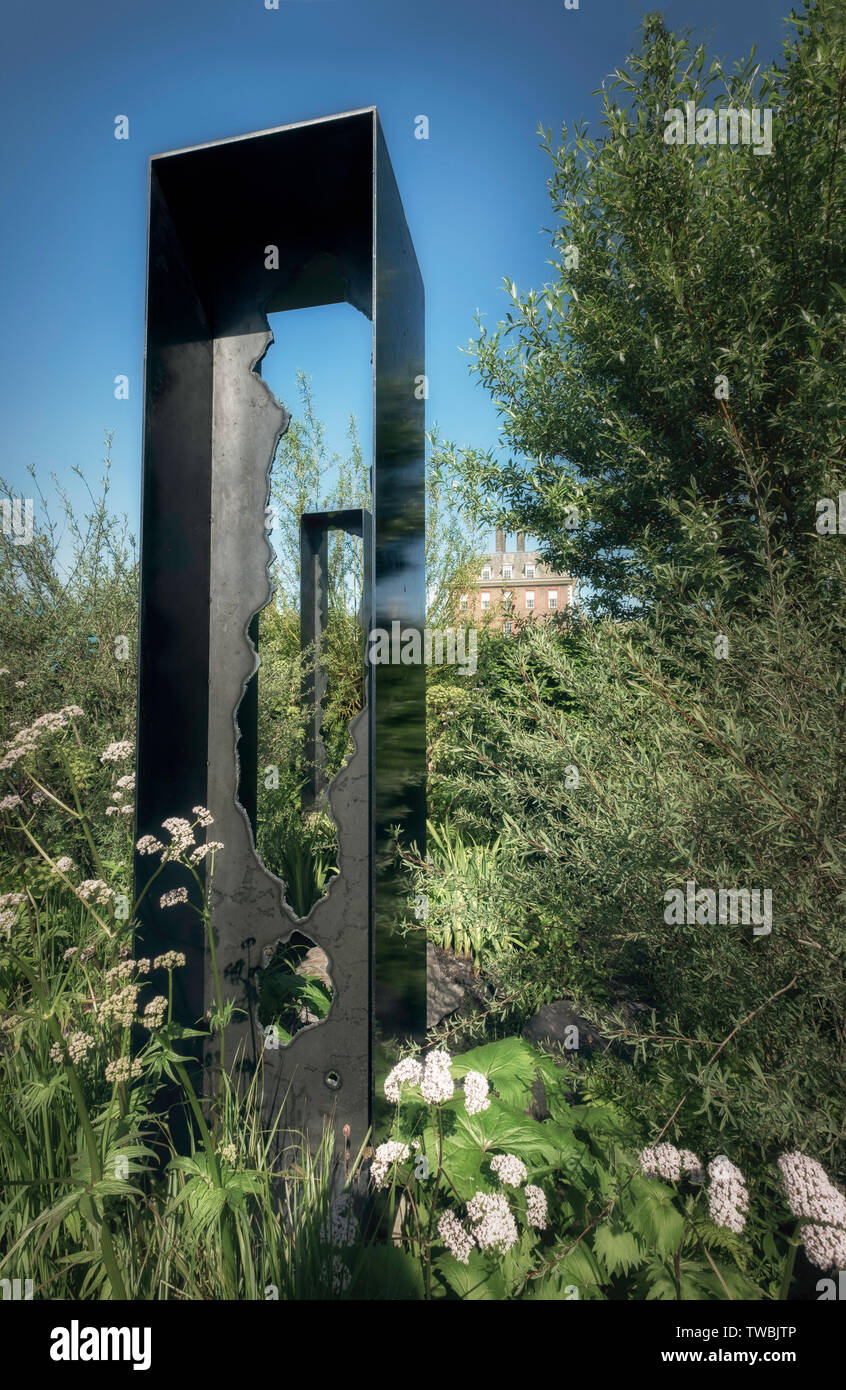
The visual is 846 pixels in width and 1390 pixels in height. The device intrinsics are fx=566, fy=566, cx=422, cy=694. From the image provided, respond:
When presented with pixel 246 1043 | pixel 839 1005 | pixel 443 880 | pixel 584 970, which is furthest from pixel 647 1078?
pixel 246 1043

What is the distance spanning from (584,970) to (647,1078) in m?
0.44

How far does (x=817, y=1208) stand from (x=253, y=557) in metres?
2.43

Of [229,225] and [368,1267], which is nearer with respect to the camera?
[368,1267]

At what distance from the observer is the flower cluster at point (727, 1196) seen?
44.2 inches

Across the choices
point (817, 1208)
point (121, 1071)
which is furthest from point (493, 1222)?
point (121, 1071)

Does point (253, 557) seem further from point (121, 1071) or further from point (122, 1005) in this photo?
point (121, 1071)

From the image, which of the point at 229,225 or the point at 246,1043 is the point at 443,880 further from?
the point at 229,225

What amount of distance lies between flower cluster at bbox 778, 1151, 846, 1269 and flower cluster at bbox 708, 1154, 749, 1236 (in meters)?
0.10

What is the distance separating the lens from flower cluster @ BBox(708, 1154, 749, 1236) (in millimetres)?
1122

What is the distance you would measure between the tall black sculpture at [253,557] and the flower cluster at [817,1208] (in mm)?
1182

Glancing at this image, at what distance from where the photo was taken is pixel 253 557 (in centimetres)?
231

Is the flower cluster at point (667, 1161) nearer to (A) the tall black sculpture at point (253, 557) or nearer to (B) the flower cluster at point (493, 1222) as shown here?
(B) the flower cluster at point (493, 1222)

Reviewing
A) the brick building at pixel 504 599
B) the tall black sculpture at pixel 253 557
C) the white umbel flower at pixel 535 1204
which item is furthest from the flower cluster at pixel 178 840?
the brick building at pixel 504 599

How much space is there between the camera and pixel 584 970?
7.11 ft
